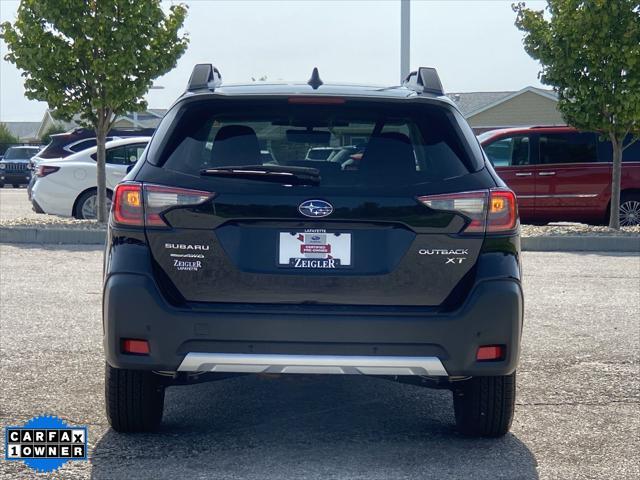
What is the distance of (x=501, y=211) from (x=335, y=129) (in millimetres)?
924

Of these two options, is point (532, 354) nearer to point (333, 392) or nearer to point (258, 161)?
point (333, 392)

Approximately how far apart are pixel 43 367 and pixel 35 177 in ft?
38.3

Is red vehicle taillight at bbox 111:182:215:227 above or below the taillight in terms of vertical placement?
above

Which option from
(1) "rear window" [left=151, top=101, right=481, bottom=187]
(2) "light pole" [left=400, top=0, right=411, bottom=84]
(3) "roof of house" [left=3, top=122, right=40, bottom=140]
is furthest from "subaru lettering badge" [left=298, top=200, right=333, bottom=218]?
(3) "roof of house" [left=3, top=122, right=40, bottom=140]

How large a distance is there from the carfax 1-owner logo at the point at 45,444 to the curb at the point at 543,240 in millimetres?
9930

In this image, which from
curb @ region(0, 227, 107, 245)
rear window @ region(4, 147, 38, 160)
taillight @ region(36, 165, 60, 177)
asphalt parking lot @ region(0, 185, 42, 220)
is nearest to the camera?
curb @ region(0, 227, 107, 245)

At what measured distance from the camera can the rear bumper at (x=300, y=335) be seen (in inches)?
169

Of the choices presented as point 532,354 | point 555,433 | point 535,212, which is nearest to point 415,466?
point 555,433

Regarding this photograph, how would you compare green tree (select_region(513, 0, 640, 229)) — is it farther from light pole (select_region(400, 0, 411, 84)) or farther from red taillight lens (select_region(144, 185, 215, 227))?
red taillight lens (select_region(144, 185, 215, 227))

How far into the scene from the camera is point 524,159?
57.1ft

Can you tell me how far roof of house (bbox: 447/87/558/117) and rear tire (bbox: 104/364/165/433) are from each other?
1960 inches

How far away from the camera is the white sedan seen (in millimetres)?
17078

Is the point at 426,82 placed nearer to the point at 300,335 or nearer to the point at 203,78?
the point at 203,78

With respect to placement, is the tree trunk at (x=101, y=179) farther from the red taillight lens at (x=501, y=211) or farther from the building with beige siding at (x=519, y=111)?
the building with beige siding at (x=519, y=111)
